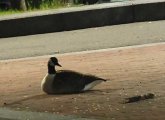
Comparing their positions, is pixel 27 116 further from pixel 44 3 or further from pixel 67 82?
pixel 44 3

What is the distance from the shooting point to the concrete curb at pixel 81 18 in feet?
65.7

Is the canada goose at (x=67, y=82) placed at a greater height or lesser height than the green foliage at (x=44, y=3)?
greater

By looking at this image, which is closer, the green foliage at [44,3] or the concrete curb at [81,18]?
the concrete curb at [81,18]

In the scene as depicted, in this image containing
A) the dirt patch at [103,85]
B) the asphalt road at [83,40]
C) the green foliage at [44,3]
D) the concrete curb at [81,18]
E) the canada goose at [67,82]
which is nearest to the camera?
the dirt patch at [103,85]

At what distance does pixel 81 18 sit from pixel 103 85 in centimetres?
1005

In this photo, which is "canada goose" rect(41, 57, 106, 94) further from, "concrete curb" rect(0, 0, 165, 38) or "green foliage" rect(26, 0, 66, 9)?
"green foliage" rect(26, 0, 66, 9)

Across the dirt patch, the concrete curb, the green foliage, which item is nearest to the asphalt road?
the concrete curb

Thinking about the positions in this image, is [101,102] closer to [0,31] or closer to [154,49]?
[154,49]

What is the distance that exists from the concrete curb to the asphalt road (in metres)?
0.29

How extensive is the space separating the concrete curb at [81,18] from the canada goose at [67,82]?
10335 millimetres

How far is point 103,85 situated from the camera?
1020 centimetres

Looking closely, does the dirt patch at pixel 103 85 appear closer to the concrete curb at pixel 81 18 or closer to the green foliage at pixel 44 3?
the concrete curb at pixel 81 18

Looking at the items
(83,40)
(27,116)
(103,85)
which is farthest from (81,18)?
(27,116)

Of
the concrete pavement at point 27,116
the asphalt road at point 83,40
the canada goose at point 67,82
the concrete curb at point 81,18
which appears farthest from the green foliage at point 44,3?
the concrete pavement at point 27,116
